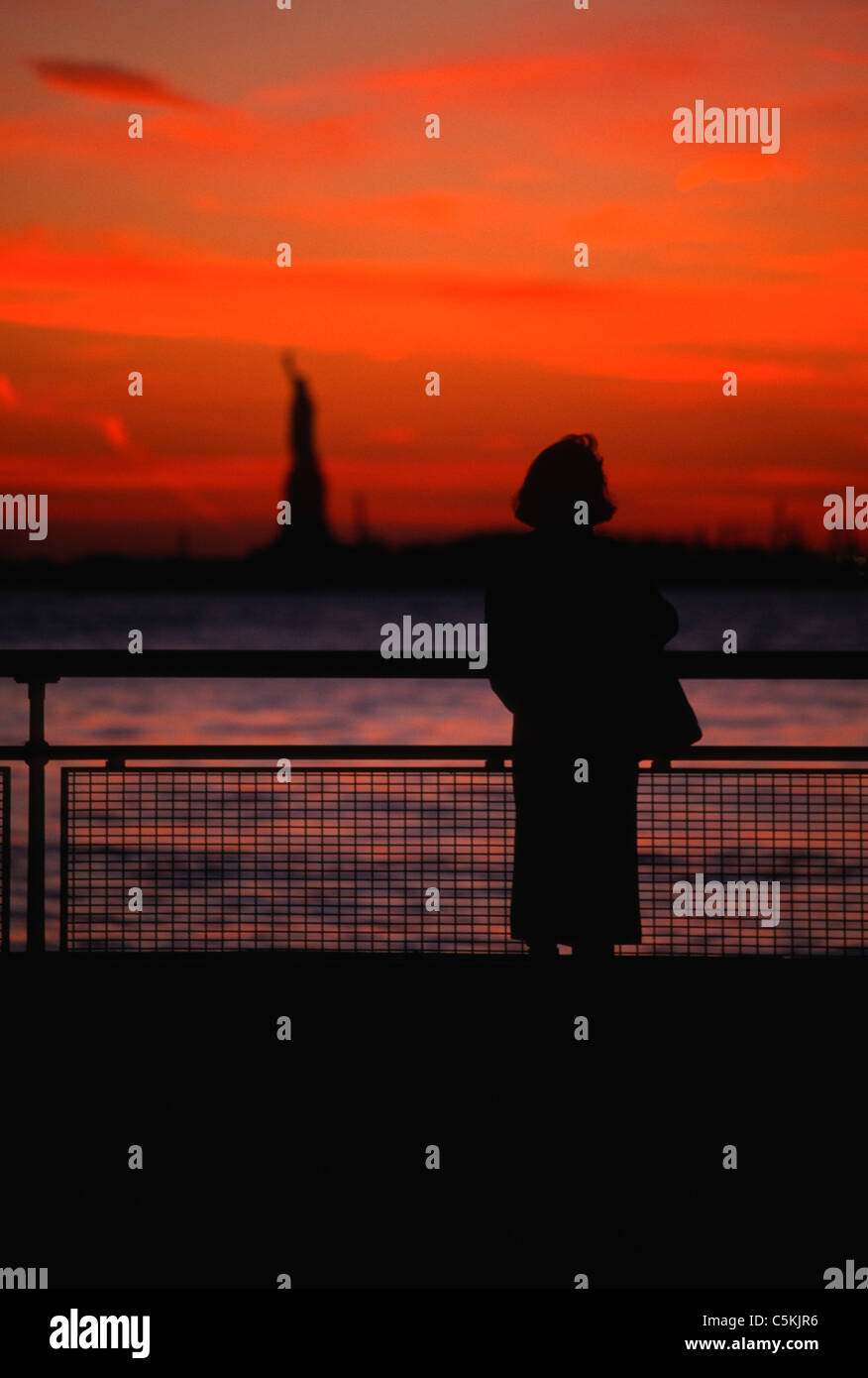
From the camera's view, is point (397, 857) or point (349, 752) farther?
point (349, 752)

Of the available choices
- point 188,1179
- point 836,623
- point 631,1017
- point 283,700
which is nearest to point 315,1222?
point 188,1179

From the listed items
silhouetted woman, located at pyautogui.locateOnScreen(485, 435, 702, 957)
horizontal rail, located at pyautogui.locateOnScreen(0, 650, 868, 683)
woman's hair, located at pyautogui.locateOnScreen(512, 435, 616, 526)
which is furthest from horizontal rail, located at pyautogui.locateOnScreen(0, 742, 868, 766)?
woman's hair, located at pyautogui.locateOnScreen(512, 435, 616, 526)

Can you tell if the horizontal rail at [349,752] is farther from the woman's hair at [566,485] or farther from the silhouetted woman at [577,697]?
the woman's hair at [566,485]

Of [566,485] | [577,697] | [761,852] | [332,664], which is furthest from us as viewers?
[761,852]

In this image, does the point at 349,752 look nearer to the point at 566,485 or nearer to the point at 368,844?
the point at 368,844

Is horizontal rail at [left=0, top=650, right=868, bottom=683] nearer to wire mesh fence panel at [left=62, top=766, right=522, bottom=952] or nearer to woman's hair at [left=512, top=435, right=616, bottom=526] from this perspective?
wire mesh fence panel at [left=62, top=766, right=522, bottom=952]

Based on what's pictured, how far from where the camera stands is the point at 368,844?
18.9 ft

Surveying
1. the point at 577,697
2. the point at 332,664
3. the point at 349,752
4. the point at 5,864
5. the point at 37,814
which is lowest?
the point at 5,864

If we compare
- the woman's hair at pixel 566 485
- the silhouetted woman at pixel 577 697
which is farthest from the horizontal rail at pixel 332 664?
the woman's hair at pixel 566 485

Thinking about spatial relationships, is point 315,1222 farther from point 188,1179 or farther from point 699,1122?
point 699,1122

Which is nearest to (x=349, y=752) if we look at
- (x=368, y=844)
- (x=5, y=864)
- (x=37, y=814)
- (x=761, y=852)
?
(x=368, y=844)

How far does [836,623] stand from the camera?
111688 millimetres

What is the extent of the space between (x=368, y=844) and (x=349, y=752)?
Answer: 12.8 inches

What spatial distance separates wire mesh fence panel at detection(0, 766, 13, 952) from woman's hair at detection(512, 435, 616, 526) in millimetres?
2044
